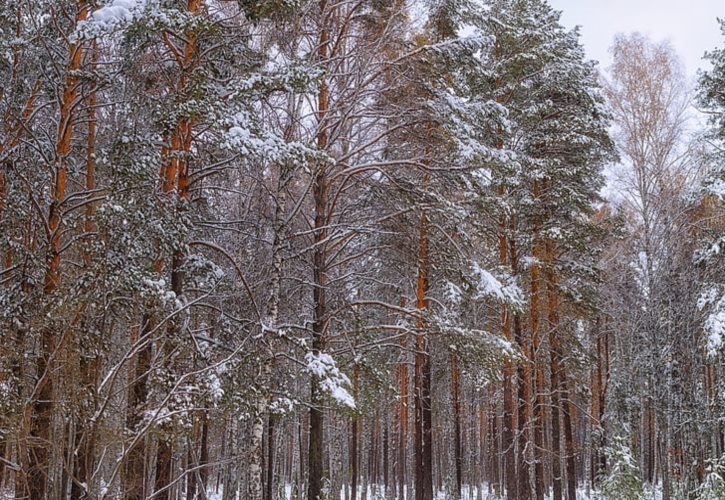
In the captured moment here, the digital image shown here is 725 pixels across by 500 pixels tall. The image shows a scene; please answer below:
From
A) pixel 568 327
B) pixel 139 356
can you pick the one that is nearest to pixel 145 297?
pixel 139 356

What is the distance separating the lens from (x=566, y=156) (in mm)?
15648

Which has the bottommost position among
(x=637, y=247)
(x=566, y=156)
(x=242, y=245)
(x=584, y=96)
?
(x=242, y=245)

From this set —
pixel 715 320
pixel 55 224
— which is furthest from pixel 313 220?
pixel 715 320

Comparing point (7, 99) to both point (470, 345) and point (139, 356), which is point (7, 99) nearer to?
point (139, 356)

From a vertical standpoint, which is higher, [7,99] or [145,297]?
[7,99]

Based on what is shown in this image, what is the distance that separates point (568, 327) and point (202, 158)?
11.9 metres

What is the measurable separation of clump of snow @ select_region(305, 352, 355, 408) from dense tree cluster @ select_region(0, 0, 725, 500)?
0.04m

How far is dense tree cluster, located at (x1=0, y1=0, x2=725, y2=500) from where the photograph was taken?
764 cm

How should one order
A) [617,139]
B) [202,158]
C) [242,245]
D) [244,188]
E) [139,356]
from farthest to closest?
[617,139] → [244,188] → [242,245] → [202,158] → [139,356]

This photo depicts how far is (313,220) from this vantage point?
1358 cm

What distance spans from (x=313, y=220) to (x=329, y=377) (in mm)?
5407

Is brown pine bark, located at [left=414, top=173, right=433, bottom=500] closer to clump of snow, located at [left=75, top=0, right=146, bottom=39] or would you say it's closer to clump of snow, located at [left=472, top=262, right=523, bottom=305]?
clump of snow, located at [left=472, top=262, right=523, bottom=305]

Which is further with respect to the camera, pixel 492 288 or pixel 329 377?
pixel 492 288

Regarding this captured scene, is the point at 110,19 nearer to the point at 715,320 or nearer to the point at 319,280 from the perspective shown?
the point at 319,280
